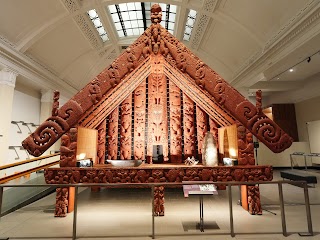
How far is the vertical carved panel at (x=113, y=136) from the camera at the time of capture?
4074 millimetres

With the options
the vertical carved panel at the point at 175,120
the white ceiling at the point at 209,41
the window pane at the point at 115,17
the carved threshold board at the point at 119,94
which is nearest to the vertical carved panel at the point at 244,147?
the vertical carved panel at the point at 175,120

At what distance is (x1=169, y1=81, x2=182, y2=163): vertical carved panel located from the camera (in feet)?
12.9

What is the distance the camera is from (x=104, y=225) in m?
2.73

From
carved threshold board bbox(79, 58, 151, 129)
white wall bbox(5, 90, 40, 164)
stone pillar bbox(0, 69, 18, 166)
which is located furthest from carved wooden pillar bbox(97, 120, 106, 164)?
white wall bbox(5, 90, 40, 164)

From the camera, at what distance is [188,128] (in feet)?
13.3

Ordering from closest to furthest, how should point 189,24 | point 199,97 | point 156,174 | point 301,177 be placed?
point 156,174 → point 199,97 → point 301,177 → point 189,24

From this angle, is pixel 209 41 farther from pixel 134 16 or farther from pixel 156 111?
pixel 156 111

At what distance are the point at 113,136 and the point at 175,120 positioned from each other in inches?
50.8

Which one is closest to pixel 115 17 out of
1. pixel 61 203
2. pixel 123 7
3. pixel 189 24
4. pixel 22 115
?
pixel 123 7

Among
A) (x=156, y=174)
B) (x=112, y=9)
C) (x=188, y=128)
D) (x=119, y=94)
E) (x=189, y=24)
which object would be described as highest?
(x=112, y=9)

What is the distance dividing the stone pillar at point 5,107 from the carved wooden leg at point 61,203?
5.54m

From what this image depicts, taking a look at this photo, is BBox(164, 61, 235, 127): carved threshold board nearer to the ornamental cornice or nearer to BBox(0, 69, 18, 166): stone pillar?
BBox(0, 69, 18, 166): stone pillar

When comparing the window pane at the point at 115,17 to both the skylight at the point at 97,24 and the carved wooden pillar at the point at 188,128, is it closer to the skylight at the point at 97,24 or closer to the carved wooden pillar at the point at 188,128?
the skylight at the point at 97,24

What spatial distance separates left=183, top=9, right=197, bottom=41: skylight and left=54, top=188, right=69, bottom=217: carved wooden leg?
9271 mm
